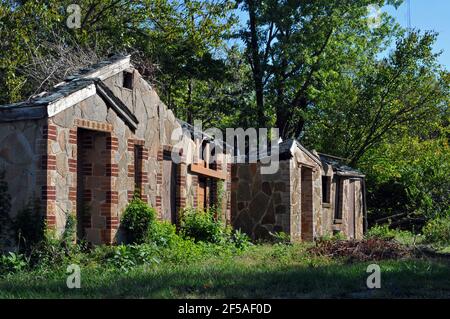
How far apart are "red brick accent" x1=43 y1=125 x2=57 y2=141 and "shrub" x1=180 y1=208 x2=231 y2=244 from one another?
485 centimetres

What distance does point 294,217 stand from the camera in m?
19.2

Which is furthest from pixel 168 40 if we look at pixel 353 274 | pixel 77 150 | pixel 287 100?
pixel 353 274

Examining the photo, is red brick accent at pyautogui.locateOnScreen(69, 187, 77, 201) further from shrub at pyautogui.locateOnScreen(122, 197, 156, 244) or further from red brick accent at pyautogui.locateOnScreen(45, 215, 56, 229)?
shrub at pyautogui.locateOnScreen(122, 197, 156, 244)

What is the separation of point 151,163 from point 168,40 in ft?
31.5

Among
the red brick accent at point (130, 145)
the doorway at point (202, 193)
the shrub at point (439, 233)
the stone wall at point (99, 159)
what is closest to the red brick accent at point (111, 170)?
the stone wall at point (99, 159)

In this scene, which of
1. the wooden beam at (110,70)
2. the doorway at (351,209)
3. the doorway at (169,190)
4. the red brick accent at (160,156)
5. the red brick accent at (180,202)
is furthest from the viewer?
the doorway at (351,209)

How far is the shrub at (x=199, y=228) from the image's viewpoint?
1555 cm

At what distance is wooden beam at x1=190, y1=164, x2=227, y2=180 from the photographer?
53.9 feet

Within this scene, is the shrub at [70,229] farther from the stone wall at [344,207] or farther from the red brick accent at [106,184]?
the stone wall at [344,207]

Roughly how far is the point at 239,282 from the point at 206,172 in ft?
25.0

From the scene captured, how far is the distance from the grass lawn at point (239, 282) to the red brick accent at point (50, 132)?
7.55 ft

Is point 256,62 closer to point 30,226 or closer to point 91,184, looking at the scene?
point 91,184

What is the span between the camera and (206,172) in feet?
56.0

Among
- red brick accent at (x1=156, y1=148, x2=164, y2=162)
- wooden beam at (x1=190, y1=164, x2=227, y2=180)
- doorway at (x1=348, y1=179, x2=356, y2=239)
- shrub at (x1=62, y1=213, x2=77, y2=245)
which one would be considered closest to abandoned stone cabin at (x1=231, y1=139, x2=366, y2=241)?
wooden beam at (x1=190, y1=164, x2=227, y2=180)
